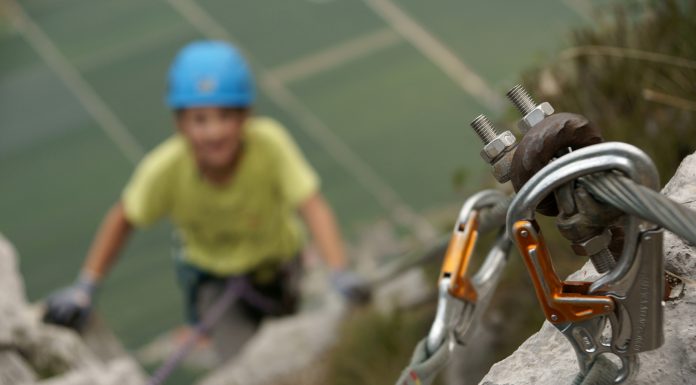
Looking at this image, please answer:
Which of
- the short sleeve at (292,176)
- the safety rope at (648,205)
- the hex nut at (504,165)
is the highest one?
the hex nut at (504,165)

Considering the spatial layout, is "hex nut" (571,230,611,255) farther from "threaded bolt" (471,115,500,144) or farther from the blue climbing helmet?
the blue climbing helmet

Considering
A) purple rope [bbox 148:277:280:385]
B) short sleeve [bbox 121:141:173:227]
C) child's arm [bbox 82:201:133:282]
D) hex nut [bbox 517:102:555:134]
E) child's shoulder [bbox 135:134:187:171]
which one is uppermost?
hex nut [bbox 517:102:555:134]

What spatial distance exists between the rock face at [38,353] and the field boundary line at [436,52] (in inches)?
103

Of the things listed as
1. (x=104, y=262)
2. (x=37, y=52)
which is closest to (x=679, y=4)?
(x=104, y=262)

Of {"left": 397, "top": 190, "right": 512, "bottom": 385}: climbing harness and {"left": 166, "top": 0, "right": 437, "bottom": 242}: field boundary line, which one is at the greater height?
{"left": 397, "top": 190, "right": 512, "bottom": 385}: climbing harness

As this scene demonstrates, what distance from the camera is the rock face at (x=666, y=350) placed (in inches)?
45.5

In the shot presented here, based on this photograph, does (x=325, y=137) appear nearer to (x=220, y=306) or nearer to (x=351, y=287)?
(x=220, y=306)

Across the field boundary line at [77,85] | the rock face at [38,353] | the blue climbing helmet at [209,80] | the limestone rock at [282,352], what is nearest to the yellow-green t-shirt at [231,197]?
the blue climbing helmet at [209,80]

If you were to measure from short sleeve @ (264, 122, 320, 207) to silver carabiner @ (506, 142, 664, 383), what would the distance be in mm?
2541

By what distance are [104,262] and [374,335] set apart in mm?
1309

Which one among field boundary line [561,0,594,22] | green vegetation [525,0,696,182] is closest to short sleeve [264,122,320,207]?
green vegetation [525,0,696,182]

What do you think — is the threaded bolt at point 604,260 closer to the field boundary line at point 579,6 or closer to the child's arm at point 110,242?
the child's arm at point 110,242

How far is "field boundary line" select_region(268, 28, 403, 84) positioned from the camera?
5828 mm

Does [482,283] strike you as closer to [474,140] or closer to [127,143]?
[474,140]
